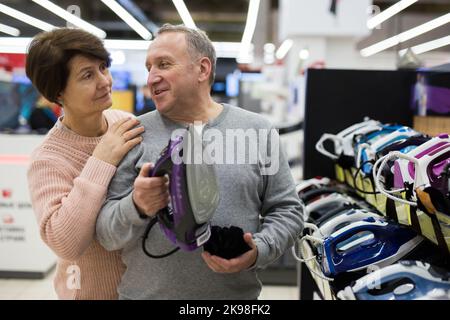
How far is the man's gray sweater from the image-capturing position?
1.19 m

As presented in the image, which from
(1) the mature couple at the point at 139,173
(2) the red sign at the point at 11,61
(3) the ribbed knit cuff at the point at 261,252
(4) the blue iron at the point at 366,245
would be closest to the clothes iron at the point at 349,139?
(4) the blue iron at the point at 366,245

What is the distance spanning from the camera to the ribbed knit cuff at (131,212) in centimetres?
108

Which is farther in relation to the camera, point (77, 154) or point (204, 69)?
point (77, 154)

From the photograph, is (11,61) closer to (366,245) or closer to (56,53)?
(56,53)

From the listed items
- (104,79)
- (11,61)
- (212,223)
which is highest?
(11,61)

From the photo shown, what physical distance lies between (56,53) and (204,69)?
0.38 meters

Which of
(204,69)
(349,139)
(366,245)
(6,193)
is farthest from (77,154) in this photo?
(6,193)

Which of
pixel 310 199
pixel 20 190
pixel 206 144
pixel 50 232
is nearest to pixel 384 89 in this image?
pixel 310 199

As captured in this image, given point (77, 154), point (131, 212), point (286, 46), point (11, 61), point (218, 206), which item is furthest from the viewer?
point (286, 46)

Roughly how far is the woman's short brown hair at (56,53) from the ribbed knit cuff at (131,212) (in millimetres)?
394

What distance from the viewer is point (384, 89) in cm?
249

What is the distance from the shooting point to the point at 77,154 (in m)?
1.36

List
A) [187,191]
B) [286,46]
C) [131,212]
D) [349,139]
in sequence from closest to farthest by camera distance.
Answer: [187,191], [131,212], [349,139], [286,46]

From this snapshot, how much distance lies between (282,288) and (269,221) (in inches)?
107
